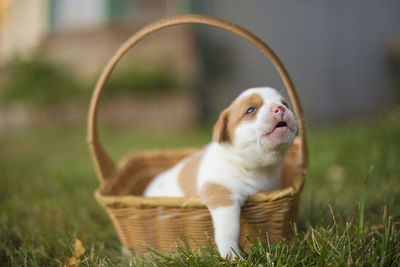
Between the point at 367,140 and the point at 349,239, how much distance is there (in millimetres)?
1574

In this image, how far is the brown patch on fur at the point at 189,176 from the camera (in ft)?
4.55

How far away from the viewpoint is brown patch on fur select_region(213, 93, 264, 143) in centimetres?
122

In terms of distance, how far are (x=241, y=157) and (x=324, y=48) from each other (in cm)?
616

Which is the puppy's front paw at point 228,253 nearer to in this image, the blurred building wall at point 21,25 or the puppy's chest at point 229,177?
the puppy's chest at point 229,177

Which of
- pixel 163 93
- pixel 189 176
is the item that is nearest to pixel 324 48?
pixel 163 93

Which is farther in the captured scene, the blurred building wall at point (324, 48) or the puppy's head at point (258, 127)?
the blurred building wall at point (324, 48)

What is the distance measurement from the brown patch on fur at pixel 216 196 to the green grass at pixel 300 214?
0.16 metres

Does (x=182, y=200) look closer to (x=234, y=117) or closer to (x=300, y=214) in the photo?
(x=234, y=117)

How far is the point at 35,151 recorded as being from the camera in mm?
3777

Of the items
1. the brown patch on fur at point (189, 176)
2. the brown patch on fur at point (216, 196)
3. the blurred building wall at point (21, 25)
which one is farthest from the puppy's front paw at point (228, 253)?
the blurred building wall at point (21, 25)

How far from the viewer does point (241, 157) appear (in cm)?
124

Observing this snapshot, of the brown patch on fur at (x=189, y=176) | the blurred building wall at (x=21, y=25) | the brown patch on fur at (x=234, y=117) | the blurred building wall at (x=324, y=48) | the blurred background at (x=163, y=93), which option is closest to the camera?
the brown patch on fur at (x=234, y=117)

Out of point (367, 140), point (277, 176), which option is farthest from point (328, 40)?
point (277, 176)

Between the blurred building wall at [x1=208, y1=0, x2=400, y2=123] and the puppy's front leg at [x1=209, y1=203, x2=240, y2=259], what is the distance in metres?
4.92
